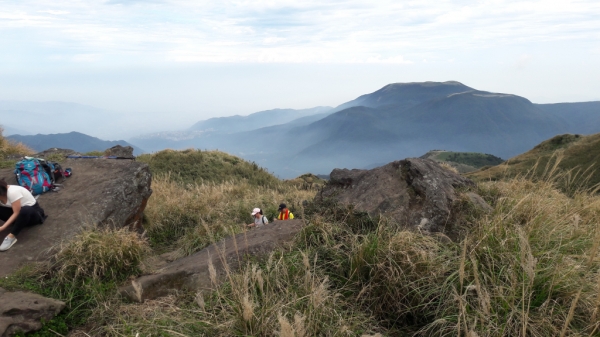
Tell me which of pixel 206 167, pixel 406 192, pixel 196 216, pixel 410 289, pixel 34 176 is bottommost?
pixel 206 167

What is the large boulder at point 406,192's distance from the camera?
5340 millimetres

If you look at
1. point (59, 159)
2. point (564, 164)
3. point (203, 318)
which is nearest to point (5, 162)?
point (59, 159)

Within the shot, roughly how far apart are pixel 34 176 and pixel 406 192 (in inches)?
285

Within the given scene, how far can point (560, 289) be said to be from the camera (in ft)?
9.89

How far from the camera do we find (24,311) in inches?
163

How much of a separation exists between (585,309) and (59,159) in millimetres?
10764

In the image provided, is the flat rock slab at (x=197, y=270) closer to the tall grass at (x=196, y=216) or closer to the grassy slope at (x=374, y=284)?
the grassy slope at (x=374, y=284)

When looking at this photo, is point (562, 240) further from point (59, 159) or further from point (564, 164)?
point (564, 164)

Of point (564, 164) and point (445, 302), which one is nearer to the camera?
point (445, 302)

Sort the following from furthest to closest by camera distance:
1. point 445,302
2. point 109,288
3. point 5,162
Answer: point 5,162, point 109,288, point 445,302

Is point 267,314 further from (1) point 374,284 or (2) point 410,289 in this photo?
(2) point 410,289

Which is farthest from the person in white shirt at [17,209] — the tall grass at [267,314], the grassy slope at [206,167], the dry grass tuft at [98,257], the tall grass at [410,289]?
the grassy slope at [206,167]

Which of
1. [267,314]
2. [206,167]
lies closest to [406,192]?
[267,314]

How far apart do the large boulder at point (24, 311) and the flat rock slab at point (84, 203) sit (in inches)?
40.4
